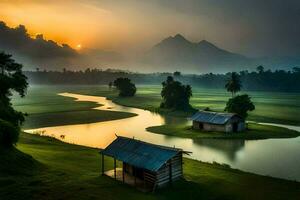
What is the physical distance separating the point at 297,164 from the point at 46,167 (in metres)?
37.1

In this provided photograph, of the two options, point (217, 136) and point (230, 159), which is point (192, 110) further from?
point (230, 159)

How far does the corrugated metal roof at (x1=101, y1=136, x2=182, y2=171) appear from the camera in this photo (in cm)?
3484

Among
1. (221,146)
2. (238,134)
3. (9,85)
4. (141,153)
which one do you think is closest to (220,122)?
(238,134)

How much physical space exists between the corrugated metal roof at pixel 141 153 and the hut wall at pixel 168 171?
130 cm

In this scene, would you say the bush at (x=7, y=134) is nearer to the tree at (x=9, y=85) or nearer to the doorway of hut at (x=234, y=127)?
the tree at (x=9, y=85)

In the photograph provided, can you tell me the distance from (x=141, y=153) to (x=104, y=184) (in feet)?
17.8

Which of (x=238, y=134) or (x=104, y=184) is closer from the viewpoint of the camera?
(x=104, y=184)

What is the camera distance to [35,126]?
286 ft

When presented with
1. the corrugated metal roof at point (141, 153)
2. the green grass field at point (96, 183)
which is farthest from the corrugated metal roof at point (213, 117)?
the corrugated metal roof at point (141, 153)

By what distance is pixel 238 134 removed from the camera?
73.7 metres

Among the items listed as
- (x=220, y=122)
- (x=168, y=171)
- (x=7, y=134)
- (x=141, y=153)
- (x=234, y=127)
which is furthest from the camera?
(x=234, y=127)

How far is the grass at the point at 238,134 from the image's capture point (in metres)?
71.8

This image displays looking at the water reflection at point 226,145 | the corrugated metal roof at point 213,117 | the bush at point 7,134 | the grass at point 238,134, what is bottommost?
the water reflection at point 226,145

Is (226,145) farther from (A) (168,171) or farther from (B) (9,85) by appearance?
(B) (9,85)
